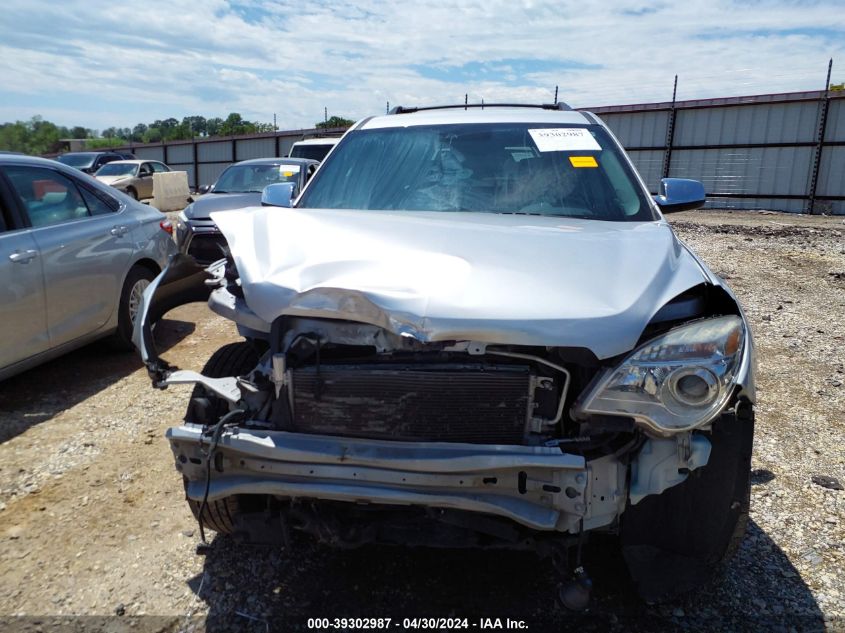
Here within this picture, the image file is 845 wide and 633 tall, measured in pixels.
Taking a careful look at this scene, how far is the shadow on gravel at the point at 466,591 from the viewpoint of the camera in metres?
2.40

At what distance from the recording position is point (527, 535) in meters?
2.18

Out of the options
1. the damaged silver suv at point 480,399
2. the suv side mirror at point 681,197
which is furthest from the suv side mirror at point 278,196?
the suv side mirror at point 681,197

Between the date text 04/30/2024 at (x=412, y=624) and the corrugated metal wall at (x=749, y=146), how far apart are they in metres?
17.4

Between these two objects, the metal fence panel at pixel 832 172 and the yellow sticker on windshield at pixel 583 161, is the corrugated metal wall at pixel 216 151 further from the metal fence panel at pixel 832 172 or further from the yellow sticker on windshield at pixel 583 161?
the yellow sticker on windshield at pixel 583 161

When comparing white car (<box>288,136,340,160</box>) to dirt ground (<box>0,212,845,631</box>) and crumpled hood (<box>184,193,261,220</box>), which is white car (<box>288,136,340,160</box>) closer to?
crumpled hood (<box>184,193,261,220</box>)

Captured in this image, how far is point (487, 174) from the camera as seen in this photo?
135 inches

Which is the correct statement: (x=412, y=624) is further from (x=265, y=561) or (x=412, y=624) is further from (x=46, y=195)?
(x=46, y=195)

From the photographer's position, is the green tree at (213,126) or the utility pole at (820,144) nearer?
the utility pole at (820,144)

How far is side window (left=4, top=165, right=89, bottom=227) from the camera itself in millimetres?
4414

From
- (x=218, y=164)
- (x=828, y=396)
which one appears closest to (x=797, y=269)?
(x=828, y=396)

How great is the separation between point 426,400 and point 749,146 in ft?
59.5

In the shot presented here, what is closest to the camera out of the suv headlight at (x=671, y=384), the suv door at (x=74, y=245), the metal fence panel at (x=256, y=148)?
the suv headlight at (x=671, y=384)

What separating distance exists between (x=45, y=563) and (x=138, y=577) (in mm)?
445

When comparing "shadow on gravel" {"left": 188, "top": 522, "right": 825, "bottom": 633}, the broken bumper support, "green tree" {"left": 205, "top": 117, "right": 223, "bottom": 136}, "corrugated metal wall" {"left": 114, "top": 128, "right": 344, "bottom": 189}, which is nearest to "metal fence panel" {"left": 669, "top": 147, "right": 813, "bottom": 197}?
"corrugated metal wall" {"left": 114, "top": 128, "right": 344, "bottom": 189}
